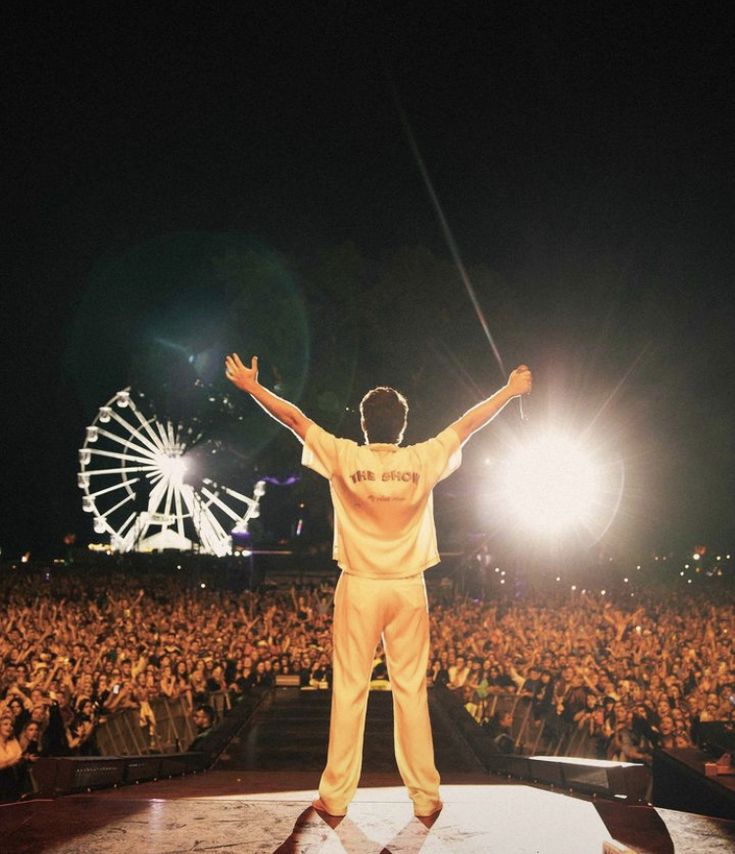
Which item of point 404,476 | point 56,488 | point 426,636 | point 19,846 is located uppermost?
point 56,488

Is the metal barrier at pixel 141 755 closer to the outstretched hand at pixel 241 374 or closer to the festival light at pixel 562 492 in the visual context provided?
the outstretched hand at pixel 241 374

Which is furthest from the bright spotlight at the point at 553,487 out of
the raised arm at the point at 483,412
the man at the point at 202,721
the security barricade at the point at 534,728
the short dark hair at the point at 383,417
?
the short dark hair at the point at 383,417

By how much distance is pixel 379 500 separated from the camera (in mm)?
3861

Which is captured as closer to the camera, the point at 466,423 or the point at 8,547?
the point at 466,423

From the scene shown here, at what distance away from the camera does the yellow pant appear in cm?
379

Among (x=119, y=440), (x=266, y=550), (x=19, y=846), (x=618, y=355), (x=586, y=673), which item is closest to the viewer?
(x=19, y=846)

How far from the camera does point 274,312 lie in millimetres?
31297

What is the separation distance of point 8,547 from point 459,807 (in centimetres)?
4691

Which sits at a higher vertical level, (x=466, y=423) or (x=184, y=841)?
(x=466, y=423)

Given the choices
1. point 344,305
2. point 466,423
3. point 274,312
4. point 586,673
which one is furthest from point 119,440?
point 466,423

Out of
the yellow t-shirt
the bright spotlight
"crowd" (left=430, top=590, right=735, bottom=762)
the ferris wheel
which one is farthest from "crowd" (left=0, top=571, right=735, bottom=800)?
the ferris wheel

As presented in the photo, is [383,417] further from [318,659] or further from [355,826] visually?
[318,659]

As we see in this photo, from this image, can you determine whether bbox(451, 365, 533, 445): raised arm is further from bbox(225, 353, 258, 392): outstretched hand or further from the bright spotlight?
the bright spotlight

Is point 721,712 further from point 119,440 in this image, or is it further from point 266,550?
point 266,550
